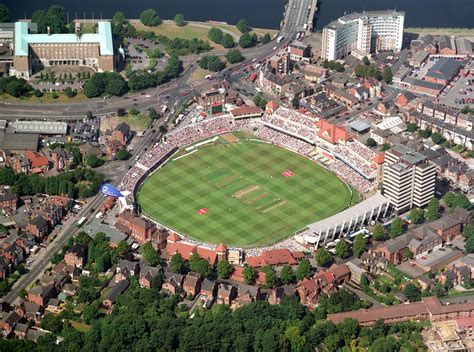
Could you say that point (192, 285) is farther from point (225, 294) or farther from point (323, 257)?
point (323, 257)

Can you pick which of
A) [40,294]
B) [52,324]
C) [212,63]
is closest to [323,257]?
[52,324]

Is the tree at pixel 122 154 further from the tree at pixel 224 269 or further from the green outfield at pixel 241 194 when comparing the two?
the tree at pixel 224 269

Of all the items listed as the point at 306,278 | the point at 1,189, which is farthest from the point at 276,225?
the point at 1,189

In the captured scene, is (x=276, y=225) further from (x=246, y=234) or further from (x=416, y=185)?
(x=416, y=185)

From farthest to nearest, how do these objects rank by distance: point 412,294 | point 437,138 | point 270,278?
point 437,138, point 270,278, point 412,294

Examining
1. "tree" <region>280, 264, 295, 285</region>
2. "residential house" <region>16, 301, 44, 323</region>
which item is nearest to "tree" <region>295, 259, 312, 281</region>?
"tree" <region>280, 264, 295, 285</region>

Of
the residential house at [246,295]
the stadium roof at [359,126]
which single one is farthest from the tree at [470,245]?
the stadium roof at [359,126]
